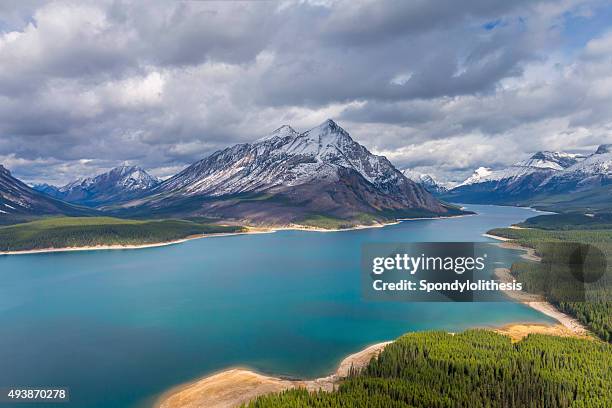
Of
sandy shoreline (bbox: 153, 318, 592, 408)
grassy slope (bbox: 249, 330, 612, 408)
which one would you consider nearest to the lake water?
sandy shoreline (bbox: 153, 318, 592, 408)

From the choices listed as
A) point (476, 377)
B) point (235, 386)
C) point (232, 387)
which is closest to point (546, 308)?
point (476, 377)

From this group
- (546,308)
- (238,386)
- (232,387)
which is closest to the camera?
(232,387)

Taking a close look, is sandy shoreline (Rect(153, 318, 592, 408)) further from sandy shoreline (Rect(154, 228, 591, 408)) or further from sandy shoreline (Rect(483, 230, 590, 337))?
sandy shoreline (Rect(483, 230, 590, 337))

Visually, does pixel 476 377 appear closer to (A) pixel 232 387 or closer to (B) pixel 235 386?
(B) pixel 235 386

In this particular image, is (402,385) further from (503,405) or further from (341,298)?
(341,298)

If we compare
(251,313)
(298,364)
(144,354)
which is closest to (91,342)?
(144,354)

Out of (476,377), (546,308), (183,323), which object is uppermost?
(546,308)
